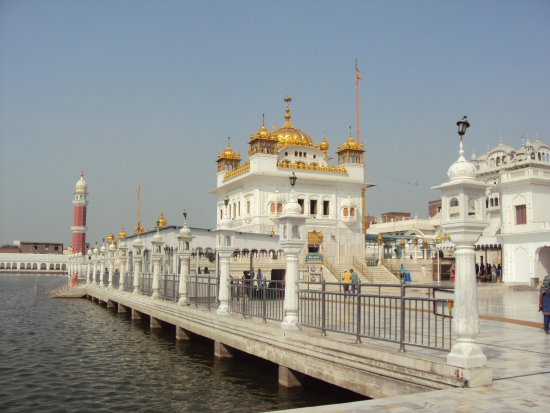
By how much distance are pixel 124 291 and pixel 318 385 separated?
63.9 ft

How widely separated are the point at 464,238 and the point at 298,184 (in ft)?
114

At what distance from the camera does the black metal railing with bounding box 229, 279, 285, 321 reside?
12844 millimetres

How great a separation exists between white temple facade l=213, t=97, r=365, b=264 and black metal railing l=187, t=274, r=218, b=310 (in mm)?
20283

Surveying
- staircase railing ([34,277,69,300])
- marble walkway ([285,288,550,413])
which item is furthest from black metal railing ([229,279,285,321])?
staircase railing ([34,277,69,300])

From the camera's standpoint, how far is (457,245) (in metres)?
7.66

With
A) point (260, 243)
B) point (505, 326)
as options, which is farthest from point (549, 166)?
point (505, 326)

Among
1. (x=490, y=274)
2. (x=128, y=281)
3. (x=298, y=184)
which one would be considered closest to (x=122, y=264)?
(x=128, y=281)

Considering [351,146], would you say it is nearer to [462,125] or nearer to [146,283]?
[146,283]

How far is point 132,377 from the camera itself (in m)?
13.2

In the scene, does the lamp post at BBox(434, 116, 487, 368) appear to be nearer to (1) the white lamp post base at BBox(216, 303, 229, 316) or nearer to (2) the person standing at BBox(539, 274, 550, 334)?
(2) the person standing at BBox(539, 274, 550, 334)

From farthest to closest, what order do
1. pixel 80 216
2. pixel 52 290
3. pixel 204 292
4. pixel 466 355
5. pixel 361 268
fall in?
1. pixel 80 216
2. pixel 52 290
3. pixel 361 268
4. pixel 204 292
5. pixel 466 355

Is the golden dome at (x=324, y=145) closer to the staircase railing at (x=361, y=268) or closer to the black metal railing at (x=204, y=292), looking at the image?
the staircase railing at (x=361, y=268)

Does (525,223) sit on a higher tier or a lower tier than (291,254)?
higher

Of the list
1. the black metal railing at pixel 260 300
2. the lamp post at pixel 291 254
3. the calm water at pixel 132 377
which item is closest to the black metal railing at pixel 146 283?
the calm water at pixel 132 377
